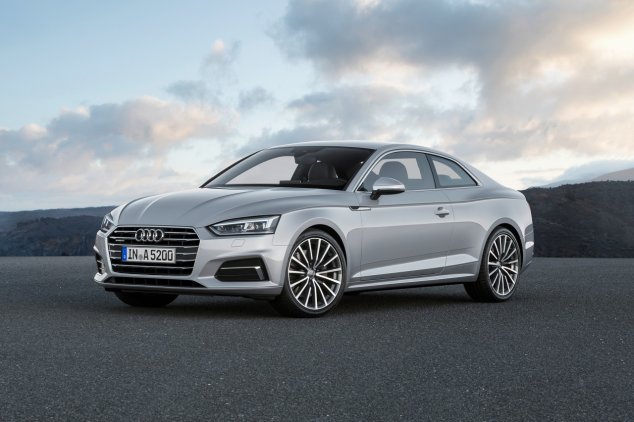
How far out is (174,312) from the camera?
32.7ft

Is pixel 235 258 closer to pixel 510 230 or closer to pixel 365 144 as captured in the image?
pixel 365 144

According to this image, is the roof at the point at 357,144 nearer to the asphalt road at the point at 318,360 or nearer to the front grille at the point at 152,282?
the asphalt road at the point at 318,360

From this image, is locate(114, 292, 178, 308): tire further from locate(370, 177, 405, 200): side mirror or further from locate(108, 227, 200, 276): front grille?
locate(370, 177, 405, 200): side mirror

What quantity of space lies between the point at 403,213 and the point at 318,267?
50.7 inches

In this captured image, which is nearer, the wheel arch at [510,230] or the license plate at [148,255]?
the license plate at [148,255]

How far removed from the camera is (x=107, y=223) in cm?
Result: 980

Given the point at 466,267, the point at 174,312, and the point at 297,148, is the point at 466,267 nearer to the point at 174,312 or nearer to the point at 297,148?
the point at 297,148

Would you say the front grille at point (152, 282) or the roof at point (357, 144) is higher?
the roof at point (357, 144)

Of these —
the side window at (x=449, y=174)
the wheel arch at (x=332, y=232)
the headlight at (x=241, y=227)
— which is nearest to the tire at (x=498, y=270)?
the side window at (x=449, y=174)

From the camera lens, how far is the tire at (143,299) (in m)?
10.3

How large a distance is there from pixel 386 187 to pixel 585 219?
156ft

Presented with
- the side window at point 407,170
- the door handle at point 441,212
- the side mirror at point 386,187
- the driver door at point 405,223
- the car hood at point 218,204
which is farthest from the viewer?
the door handle at point 441,212

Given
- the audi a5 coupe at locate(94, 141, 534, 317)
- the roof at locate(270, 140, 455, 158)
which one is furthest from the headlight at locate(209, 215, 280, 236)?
the roof at locate(270, 140, 455, 158)

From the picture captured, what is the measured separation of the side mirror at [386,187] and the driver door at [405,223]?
3.7 inches
